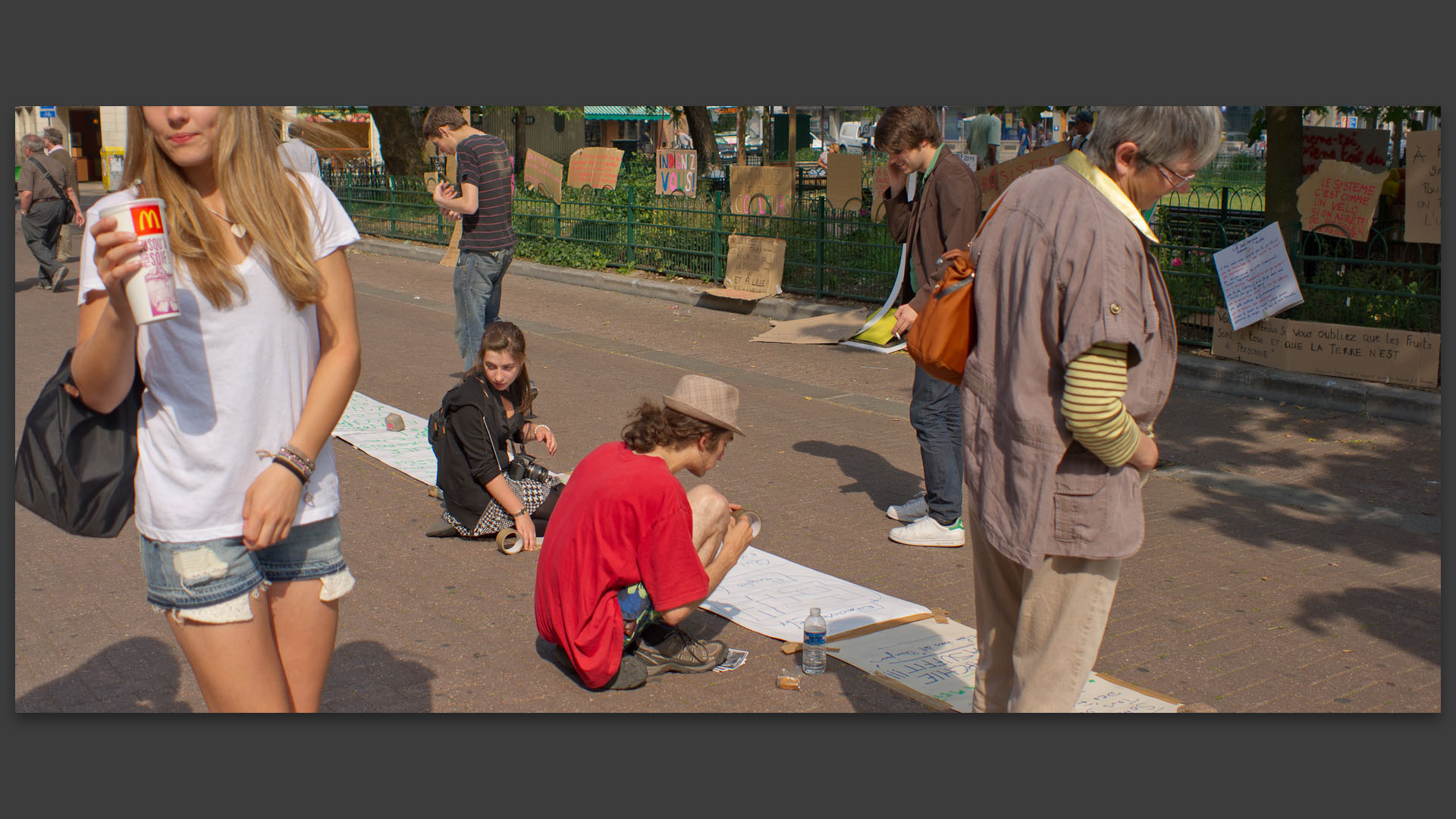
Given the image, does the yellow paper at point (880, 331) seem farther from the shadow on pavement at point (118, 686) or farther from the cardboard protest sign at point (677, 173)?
the cardboard protest sign at point (677, 173)

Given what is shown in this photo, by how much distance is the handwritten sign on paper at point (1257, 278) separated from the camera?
352 inches

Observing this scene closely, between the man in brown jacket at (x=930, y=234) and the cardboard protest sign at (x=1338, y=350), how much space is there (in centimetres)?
428

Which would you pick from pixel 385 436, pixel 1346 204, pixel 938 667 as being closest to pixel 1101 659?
pixel 938 667

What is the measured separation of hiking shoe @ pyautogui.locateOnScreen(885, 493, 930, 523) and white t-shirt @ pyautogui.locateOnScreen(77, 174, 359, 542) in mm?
3856

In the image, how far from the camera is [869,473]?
6.76m

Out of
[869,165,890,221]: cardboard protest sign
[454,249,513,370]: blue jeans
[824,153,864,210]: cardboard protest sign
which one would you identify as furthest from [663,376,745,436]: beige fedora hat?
[824,153,864,210]: cardboard protest sign

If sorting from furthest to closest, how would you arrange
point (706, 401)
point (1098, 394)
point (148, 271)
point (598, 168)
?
point (598, 168) → point (706, 401) → point (1098, 394) → point (148, 271)

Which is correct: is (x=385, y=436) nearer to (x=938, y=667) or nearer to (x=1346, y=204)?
(x=938, y=667)

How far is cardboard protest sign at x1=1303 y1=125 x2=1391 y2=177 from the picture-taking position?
32.9 feet

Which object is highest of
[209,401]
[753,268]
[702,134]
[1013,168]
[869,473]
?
[702,134]

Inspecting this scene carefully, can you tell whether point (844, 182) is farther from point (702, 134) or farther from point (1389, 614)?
point (702, 134)

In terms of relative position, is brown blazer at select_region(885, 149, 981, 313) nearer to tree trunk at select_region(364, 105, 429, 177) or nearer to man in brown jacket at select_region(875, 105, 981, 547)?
man in brown jacket at select_region(875, 105, 981, 547)

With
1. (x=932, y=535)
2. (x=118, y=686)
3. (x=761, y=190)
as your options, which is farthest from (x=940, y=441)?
(x=761, y=190)

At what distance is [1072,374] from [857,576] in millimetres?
2688
